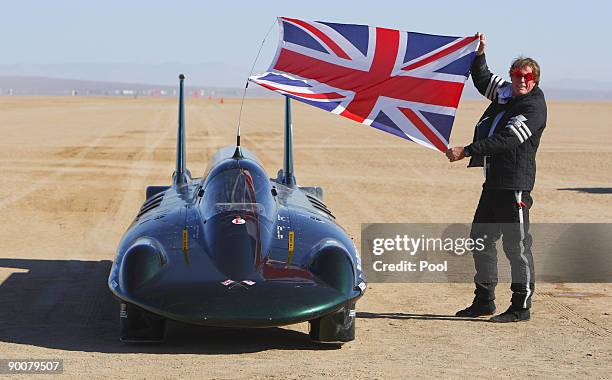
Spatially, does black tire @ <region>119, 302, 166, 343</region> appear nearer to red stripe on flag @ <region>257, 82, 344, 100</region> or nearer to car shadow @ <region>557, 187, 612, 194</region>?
red stripe on flag @ <region>257, 82, 344, 100</region>

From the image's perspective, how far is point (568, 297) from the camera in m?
12.7

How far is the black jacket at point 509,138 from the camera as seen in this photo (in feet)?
35.4

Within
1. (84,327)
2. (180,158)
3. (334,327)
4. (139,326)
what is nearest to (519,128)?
(334,327)

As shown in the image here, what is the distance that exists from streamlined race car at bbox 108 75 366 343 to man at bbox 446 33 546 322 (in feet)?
4.99

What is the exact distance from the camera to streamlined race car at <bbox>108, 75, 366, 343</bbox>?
9.21 metres

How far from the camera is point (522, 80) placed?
11.0m

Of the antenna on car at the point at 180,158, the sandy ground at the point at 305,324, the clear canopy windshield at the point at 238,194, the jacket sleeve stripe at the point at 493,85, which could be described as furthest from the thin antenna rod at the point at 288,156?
the jacket sleeve stripe at the point at 493,85

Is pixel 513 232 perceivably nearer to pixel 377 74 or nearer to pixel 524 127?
pixel 524 127

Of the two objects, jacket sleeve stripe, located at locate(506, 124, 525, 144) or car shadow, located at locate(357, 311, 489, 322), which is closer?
jacket sleeve stripe, located at locate(506, 124, 525, 144)

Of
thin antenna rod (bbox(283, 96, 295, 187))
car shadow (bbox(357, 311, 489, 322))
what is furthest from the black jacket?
thin antenna rod (bbox(283, 96, 295, 187))

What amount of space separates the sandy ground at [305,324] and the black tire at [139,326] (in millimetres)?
100

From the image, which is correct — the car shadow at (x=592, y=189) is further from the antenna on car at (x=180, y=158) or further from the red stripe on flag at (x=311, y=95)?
the red stripe on flag at (x=311, y=95)

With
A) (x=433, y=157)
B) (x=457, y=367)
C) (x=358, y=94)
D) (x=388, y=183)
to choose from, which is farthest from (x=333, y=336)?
(x=433, y=157)

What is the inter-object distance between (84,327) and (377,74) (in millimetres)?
4161
